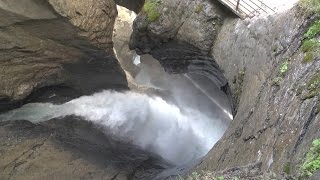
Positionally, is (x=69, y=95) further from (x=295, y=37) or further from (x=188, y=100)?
(x=295, y=37)

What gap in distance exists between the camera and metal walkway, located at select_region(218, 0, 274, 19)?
34.6ft

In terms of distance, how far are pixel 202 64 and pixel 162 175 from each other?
14.2 ft

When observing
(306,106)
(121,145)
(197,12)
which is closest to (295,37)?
(306,106)

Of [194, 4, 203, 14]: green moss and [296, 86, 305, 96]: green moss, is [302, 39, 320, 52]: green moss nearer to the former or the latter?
[296, 86, 305, 96]: green moss

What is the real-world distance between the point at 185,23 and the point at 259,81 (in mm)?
4418

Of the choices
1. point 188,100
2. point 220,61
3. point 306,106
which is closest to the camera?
point 306,106

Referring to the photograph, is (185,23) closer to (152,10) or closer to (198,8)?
(198,8)

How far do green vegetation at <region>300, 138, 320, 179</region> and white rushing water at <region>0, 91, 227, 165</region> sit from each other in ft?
28.7

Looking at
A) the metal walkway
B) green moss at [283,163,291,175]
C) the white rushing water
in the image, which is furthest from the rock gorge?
green moss at [283,163,291,175]

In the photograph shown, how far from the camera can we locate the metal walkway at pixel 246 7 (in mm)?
10539

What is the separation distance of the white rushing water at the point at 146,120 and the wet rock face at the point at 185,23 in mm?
3791

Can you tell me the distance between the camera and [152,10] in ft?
41.7

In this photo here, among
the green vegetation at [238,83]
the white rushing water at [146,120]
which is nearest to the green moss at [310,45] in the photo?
the green vegetation at [238,83]

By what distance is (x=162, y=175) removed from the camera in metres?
12.0
